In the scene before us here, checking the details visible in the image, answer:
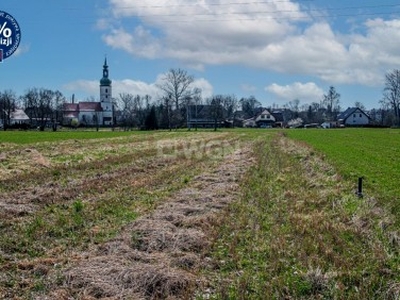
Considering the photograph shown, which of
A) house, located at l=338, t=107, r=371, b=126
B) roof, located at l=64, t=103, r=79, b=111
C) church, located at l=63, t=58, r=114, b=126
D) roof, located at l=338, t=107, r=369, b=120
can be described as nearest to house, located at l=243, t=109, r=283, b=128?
roof, located at l=338, t=107, r=369, b=120

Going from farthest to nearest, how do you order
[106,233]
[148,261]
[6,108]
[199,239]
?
[6,108], [106,233], [199,239], [148,261]

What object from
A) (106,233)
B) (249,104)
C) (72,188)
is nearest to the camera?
(106,233)

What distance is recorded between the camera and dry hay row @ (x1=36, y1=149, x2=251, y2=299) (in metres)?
5.57

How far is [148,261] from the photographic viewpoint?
6.64 meters

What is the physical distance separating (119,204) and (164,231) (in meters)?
3.23

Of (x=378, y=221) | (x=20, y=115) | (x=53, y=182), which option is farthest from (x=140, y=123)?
(x=378, y=221)

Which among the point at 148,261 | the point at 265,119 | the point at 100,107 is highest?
the point at 100,107

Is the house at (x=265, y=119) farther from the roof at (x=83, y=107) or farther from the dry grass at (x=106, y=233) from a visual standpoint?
the dry grass at (x=106, y=233)

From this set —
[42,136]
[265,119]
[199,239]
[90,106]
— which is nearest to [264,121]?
[265,119]

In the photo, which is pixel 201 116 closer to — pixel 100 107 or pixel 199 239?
pixel 100 107

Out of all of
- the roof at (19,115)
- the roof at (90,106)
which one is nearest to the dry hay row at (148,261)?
the roof at (19,115)

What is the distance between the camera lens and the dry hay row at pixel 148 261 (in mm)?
5575

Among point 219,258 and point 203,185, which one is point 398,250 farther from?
point 203,185

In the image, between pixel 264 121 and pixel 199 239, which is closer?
pixel 199 239
